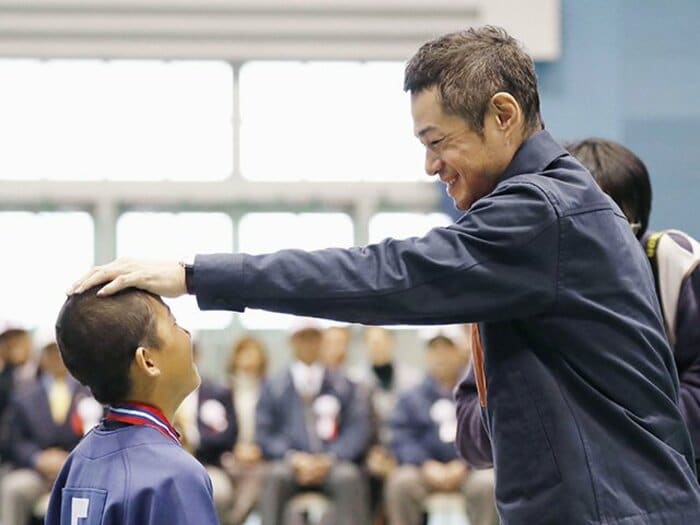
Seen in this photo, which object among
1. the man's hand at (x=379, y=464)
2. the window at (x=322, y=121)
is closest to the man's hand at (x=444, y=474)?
the man's hand at (x=379, y=464)

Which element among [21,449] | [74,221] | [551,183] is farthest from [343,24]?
[551,183]

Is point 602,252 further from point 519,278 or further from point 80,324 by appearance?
point 80,324

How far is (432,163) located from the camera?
2139mm

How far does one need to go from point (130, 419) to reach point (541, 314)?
0.77m

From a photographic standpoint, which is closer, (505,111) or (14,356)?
(505,111)

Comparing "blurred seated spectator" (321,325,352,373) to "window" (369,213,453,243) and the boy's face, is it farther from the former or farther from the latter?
the boy's face

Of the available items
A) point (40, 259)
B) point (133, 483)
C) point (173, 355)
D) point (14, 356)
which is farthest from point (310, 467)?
point (133, 483)

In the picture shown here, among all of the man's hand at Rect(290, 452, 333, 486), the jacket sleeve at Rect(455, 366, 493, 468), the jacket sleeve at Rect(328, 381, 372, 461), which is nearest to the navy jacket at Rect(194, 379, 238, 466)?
the man's hand at Rect(290, 452, 333, 486)

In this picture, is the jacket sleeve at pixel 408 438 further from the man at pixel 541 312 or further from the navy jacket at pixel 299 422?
the man at pixel 541 312

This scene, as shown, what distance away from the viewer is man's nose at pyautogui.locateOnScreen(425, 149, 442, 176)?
2.13m

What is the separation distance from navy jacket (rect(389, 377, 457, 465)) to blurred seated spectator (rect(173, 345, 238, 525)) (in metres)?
1.09

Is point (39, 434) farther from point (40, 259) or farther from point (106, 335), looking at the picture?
point (106, 335)

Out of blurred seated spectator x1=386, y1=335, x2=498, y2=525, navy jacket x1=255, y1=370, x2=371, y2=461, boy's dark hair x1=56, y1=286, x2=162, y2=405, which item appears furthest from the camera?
navy jacket x1=255, y1=370, x2=371, y2=461

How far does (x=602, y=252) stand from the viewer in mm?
1986
